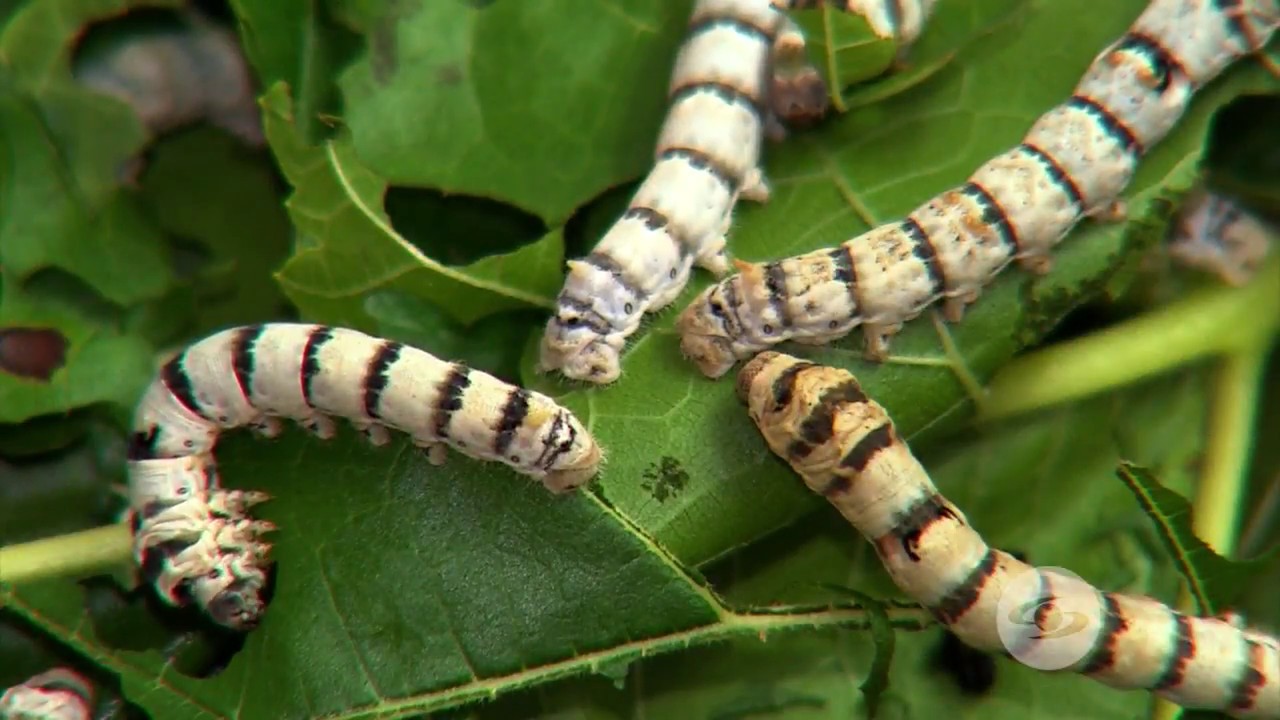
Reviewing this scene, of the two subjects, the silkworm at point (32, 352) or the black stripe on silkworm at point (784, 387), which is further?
the silkworm at point (32, 352)

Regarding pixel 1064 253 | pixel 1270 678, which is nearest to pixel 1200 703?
pixel 1270 678

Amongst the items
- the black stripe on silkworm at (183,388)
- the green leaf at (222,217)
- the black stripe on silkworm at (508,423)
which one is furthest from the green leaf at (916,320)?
the green leaf at (222,217)

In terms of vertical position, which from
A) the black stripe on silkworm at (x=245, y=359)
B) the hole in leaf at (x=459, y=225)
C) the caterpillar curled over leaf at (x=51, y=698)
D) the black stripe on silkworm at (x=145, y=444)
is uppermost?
the hole in leaf at (x=459, y=225)

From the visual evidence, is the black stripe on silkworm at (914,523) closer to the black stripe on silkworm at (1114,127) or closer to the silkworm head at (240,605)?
the black stripe on silkworm at (1114,127)

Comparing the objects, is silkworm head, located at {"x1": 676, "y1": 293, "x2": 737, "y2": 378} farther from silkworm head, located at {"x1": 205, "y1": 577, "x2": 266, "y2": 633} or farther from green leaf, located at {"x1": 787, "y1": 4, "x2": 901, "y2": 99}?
silkworm head, located at {"x1": 205, "y1": 577, "x2": 266, "y2": 633}

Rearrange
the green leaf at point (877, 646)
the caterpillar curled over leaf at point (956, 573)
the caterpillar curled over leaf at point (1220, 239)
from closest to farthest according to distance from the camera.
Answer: the green leaf at point (877, 646) → the caterpillar curled over leaf at point (956, 573) → the caterpillar curled over leaf at point (1220, 239)

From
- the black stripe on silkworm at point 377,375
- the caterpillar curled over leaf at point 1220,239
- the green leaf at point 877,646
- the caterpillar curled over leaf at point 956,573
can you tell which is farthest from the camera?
the caterpillar curled over leaf at point 1220,239
